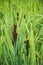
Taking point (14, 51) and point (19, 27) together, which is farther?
point (19, 27)

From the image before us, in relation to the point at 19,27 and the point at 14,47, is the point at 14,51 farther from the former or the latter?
the point at 19,27

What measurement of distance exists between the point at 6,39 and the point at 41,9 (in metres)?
0.68

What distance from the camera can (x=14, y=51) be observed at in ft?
4.21

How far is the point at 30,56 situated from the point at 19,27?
317 mm

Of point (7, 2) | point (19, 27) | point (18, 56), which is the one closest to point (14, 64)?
point (18, 56)

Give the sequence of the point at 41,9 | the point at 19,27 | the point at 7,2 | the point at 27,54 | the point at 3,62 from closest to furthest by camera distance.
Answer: the point at 27,54 → the point at 3,62 → the point at 19,27 → the point at 41,9 → the point at 7,2

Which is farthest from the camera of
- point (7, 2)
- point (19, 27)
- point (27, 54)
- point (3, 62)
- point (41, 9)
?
point (7, 2)

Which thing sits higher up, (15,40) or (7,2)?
(7,2)

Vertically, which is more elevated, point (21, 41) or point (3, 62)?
point (21, 41)

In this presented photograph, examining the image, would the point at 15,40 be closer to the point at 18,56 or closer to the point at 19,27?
the point at 18,56

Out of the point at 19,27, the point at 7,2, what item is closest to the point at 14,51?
the point at 19,27

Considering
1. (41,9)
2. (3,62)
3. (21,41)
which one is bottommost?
(3,62)

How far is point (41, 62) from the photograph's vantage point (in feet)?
4.32

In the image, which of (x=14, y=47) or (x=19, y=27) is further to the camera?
(x=19, y=27)
